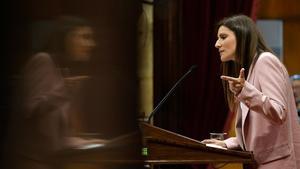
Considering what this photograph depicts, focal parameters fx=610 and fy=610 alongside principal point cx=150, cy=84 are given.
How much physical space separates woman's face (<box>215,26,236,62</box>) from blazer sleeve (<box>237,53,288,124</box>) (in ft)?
0.65

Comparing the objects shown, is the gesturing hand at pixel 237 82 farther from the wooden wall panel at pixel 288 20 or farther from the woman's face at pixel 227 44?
the wooden wall panel at pixel 288 20

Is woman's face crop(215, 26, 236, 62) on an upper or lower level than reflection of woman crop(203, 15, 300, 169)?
upper

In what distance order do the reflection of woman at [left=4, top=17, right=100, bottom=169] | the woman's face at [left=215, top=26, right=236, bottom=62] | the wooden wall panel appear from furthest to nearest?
the wooden wall panel → the woman's face at [left=215, top=26, right=236, bottom=62] → the reflection of woman at [left=4, top=17, right=100, bottom=169]

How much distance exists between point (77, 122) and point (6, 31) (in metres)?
0.12

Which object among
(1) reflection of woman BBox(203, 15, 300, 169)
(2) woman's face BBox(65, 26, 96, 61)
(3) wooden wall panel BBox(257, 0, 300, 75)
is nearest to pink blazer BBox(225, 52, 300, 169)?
(1) reflection of woman BBox(203, 15, 300, 169)

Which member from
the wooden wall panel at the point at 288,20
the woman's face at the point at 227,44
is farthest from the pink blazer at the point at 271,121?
the wooden wall panel at the point at 288,20

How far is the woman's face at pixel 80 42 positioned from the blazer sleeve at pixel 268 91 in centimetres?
175

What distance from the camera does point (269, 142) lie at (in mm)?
2449

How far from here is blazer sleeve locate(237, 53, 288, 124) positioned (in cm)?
233

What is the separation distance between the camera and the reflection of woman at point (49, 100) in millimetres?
612

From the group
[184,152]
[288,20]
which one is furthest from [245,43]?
[288,20]

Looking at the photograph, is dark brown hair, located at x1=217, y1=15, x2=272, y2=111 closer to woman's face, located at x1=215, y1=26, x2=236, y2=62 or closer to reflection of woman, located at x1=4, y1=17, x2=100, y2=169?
woman's face, located at x1=215, y1=26, x2=236, y2=62

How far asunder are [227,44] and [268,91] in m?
0.37

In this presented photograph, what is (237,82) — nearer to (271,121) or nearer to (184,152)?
(271,121)
